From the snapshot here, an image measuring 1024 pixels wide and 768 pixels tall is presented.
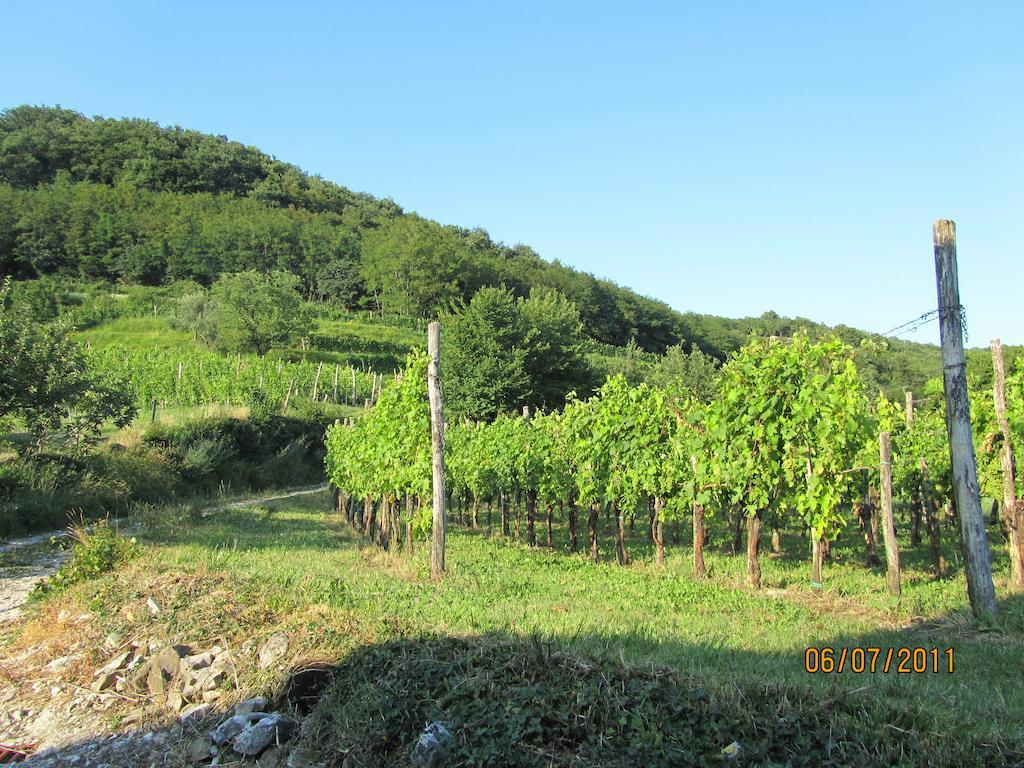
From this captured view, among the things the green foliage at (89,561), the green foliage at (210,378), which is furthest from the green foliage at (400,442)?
the green foliage at (210,378)

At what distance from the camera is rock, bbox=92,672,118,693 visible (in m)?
5.69

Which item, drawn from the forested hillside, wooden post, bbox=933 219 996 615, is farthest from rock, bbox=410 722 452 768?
the forested hillside

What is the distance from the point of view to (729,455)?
985 centimetres

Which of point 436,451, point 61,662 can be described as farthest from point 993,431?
point 61,662

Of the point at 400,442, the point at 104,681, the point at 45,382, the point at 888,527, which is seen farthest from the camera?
the point at 45,382

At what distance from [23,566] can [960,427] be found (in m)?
12.4

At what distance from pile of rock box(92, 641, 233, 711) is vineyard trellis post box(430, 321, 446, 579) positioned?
3.53 m

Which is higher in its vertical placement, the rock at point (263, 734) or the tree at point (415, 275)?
the tree at point (415, 275)

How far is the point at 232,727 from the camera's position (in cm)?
471

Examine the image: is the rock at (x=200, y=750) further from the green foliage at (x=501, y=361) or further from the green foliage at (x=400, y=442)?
the green foliage at (x=501, y=361)

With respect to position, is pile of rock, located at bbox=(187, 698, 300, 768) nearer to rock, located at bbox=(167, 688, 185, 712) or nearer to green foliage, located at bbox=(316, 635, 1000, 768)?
green foliage, located at bbox=(316, 635, 1000, 768)

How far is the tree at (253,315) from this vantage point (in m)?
47.5

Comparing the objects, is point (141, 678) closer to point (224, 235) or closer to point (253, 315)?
point (253, 315)

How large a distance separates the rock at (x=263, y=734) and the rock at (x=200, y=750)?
0.22 meters
